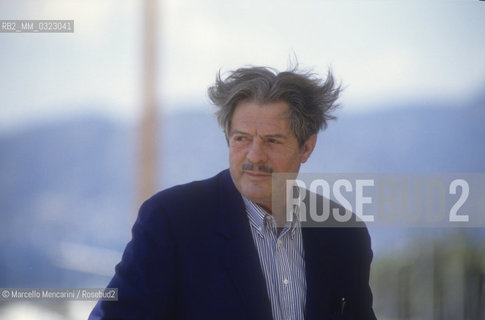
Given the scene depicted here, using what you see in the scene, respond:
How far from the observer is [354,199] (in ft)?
8.30

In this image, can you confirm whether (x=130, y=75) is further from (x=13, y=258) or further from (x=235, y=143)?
(x=13, y=258)

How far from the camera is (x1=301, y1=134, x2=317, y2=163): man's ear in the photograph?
2.41 metres

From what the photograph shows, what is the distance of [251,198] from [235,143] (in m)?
0.20

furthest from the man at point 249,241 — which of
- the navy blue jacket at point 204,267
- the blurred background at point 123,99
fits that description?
the blurred background at point 123,99

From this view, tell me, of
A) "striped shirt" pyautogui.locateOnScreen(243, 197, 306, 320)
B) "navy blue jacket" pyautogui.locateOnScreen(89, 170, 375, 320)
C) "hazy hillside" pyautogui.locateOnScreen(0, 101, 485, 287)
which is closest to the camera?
"navy blue jacket" pyautogui.locateOnScreen(89, 170, 375, 320)

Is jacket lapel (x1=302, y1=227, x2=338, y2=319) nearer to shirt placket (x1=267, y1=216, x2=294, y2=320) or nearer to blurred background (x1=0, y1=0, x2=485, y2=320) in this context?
shirt placket (x1=267, y1=216, x2=294, y2=320)

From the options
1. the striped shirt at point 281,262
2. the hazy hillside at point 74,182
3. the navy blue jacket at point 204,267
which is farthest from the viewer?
the hazy hillside at point 74,182

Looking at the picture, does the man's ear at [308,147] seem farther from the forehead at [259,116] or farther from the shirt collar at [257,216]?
the shirt collar at [257,216]

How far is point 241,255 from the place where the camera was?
214 centimetres

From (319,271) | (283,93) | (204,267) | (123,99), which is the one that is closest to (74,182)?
(123,99)

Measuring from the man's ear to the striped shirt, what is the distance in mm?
275

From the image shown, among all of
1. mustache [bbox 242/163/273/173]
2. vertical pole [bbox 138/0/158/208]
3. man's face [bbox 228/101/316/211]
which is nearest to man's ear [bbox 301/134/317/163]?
man's face [bbox 228/101/316/211]

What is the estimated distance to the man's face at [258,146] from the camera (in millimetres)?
2225

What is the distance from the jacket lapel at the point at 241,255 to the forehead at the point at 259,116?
24 centimetres
